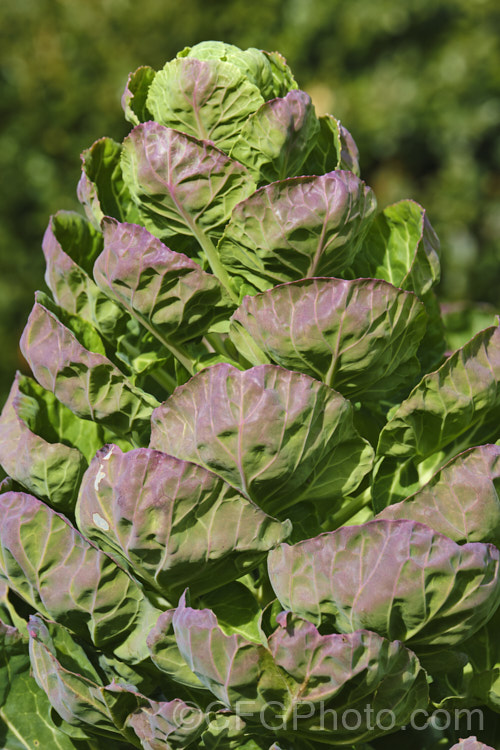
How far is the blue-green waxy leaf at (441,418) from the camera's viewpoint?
3.69ft

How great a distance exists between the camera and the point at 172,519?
1.01 meters

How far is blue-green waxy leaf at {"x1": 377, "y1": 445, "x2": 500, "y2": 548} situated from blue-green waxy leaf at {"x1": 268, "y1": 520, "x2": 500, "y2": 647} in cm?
4

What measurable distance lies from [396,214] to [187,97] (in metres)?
0.38

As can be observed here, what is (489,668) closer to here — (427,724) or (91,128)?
(427,724)

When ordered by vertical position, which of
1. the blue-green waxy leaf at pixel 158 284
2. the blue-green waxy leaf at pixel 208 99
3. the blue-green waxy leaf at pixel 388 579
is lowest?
the blue-green waxy leaf at pixel 388 579

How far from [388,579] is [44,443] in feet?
1.66

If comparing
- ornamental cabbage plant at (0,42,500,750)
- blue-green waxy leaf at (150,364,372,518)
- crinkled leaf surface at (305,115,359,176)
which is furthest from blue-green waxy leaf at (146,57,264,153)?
blue-green waxy leaf at (150,364,372,518)

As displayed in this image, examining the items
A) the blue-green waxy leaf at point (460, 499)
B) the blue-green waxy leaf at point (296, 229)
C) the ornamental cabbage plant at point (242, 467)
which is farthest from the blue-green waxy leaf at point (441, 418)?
the blue-green waxy leaf at point (296, 229)

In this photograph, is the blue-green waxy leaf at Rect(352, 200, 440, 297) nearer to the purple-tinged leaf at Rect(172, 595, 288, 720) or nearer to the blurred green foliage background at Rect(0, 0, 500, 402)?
the purple-tinged leaf at Rect(172, 595, 288, 720)

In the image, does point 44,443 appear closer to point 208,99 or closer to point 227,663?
point 227,663

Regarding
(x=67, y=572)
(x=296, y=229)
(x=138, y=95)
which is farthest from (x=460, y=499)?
(x=138, y=95)

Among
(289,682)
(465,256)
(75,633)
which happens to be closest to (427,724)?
(289,682)

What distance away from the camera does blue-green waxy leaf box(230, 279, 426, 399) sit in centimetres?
107

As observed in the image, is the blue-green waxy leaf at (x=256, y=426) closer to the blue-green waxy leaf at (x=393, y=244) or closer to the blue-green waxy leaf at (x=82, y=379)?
the blue-green waxy leaf at (x=82, y=379)
